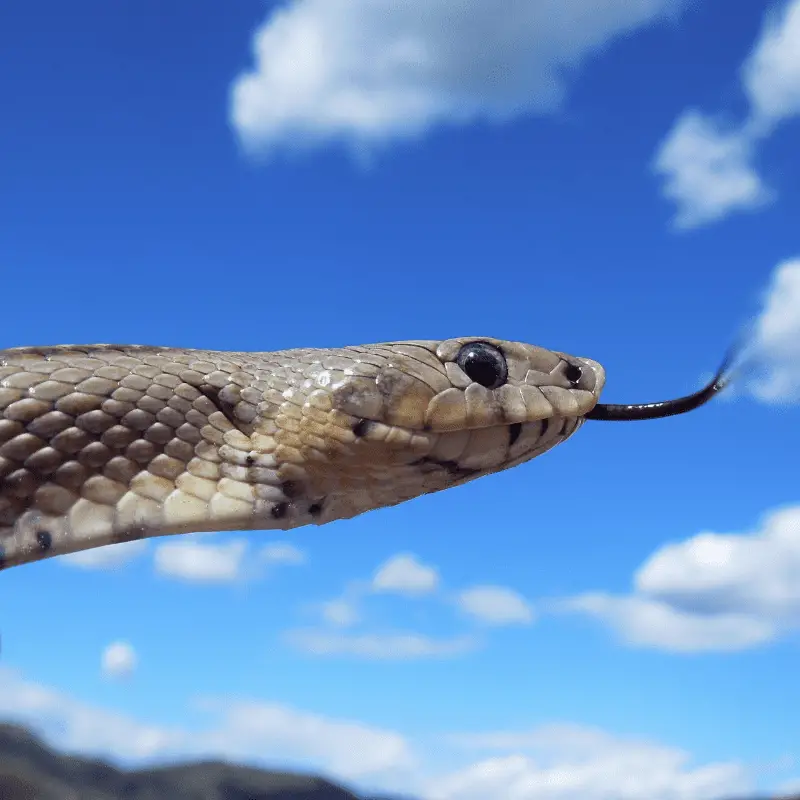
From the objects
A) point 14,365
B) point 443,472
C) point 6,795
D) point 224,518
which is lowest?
point 6,795

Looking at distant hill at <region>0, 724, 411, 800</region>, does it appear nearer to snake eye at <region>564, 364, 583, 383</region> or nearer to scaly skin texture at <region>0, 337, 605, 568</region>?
scaly skin texture at <region>0, 337, 605, 568</region>

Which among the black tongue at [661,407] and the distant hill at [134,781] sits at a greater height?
the black tongue at [661,407]

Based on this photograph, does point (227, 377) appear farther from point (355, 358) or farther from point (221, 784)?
point (221, 784)

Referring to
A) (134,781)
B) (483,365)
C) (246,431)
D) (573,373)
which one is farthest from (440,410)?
(134,781)

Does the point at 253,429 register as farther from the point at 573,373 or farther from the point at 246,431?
the point at 573,373

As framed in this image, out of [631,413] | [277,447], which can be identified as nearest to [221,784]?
[277,447]

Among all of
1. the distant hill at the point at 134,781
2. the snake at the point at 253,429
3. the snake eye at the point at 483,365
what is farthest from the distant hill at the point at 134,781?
the snake eye at the point at 483,365

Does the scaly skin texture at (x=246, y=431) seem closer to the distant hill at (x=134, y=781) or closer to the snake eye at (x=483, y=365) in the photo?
the snake eye at (x=483, y=365)

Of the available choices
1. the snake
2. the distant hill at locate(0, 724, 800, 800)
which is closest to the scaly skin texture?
the snake
